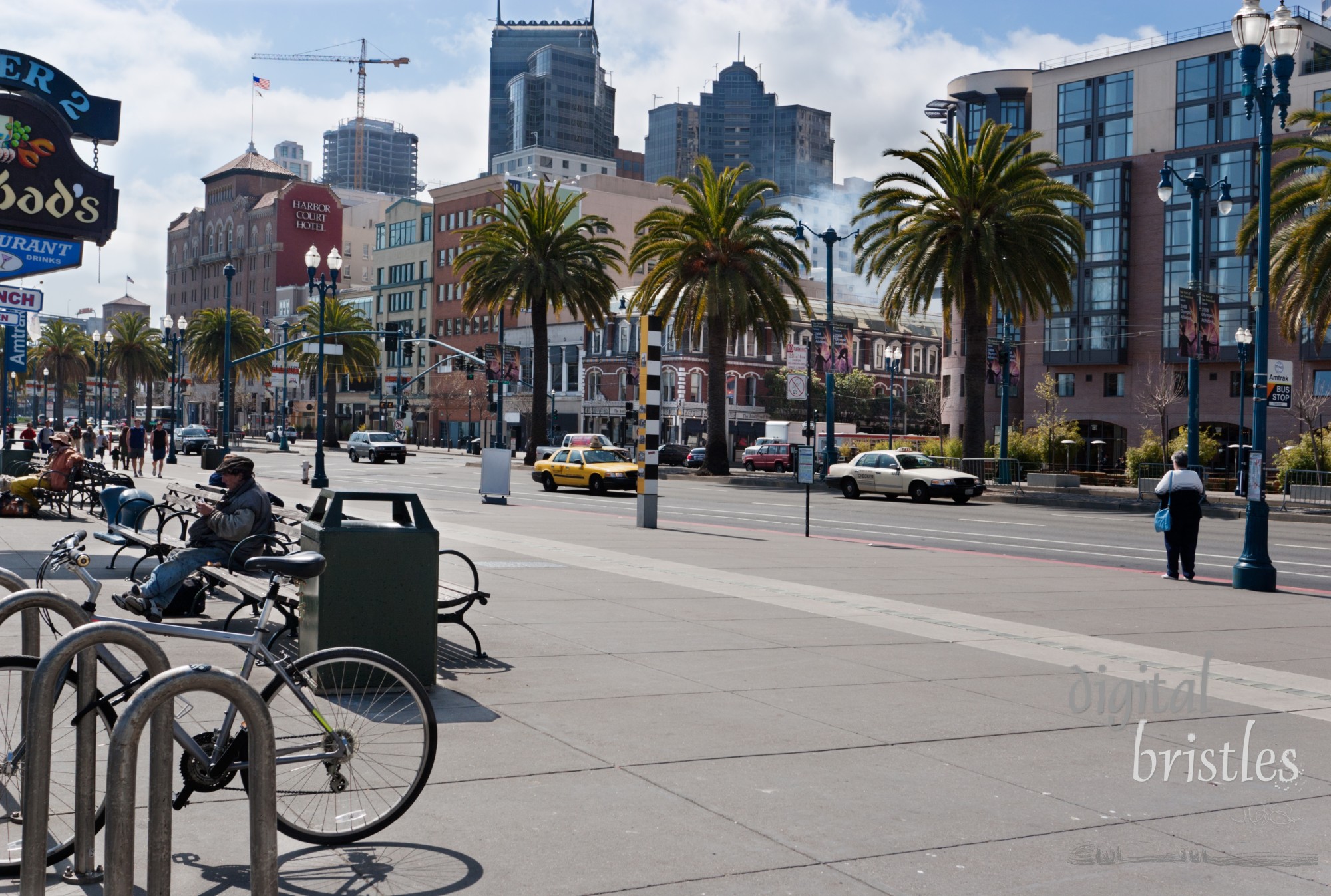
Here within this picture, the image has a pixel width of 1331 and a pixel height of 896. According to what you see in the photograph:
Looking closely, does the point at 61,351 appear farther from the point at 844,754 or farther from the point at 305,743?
the point at 305,743

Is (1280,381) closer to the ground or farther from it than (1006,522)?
farther from it

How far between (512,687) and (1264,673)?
5549mm

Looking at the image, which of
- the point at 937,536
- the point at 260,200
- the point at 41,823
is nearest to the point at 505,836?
the point at 41,823

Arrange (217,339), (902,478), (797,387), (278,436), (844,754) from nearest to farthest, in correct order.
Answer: (844,754) < (797,387) < (902,478) < (278,436) < (217,339)

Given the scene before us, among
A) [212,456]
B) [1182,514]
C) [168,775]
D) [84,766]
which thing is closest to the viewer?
[168,775]

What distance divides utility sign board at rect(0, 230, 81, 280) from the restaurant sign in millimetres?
596

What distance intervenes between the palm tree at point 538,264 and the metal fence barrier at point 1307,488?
105 feet

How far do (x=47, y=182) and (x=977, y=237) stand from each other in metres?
29.5

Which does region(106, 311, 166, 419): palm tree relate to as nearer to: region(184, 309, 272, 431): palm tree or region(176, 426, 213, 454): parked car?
region(184, 309, 272, 431): palm tree

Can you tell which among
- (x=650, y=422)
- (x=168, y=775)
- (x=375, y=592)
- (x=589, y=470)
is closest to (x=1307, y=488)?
(x=589, y=470)

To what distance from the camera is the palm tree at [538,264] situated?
198 feet

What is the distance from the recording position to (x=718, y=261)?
167 ft

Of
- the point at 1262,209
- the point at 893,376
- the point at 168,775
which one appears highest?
the point at 893,376

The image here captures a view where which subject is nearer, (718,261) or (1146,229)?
(718,261)
